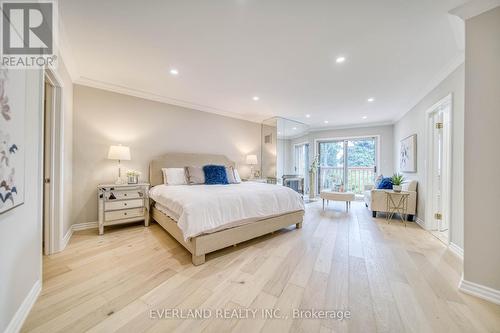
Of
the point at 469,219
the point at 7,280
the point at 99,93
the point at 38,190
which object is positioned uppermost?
the point at 99,93

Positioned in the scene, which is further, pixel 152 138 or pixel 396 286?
pixel 152 138

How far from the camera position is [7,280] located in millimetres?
1175

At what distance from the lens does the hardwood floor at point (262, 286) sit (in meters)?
1.33

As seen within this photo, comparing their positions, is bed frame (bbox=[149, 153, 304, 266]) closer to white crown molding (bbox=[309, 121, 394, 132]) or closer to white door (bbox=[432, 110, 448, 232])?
white door (bbox=[432, 110, 448, 232])

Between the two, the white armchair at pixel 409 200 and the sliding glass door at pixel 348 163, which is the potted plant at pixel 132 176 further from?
the sliding glass door at pixel 348 163

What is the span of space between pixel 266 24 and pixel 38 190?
2.55m

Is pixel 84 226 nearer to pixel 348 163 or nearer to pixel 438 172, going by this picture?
pixel 438 172

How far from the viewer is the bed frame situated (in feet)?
6.98

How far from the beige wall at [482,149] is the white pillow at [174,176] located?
3866mm

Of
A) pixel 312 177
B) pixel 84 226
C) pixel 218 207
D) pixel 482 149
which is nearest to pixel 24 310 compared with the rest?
pixel 218 207

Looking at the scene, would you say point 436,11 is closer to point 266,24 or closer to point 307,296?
point 266,24

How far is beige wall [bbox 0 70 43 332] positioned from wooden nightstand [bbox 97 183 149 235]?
130cm

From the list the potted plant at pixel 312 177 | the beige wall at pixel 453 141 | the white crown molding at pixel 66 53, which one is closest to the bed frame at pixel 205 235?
the white crown molding at pixel 66 53

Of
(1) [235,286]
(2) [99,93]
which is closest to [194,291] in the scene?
(1) [235,286]
